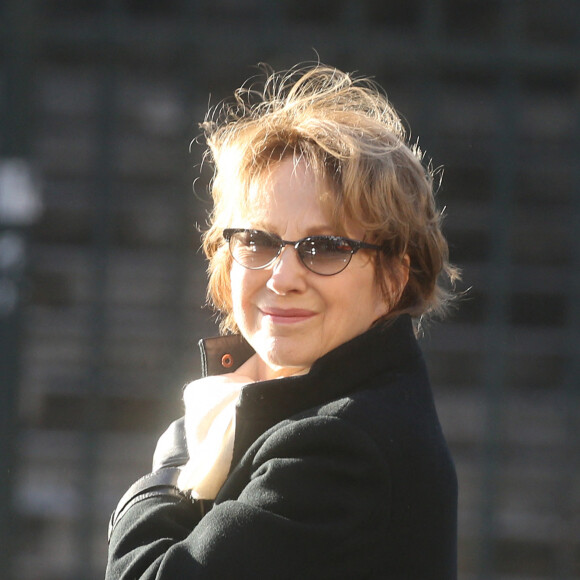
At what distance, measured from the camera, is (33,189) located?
18.5 ft

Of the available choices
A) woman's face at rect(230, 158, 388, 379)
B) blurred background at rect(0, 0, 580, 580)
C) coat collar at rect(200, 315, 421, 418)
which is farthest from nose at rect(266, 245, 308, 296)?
blurred background at rect(0, 0, 580, 580)

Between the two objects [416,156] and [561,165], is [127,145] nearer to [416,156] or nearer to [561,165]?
[561,165]

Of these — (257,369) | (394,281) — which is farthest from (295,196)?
(257,369)

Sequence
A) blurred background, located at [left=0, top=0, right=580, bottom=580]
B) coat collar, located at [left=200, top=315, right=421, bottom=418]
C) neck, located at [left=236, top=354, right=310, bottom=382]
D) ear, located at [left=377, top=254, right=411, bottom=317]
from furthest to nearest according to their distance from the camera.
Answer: blurred background, located at [left=0, top=0, right=580, bottom=580]
neck, located at [left=236, top=354, right=310, bottom=382]
ear, located at [left=377, top=254, right=411, bottom=317]
coat collar, located at [left=200, top=315, right=421, bottom=418]

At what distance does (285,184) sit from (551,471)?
4653mm

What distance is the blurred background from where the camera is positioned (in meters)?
5.66

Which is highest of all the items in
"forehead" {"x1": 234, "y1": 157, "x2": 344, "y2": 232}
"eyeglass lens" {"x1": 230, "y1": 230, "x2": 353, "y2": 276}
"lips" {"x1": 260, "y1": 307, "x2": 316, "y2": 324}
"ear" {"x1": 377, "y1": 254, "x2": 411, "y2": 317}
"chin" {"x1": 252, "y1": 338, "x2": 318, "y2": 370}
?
"forehead" {"x1": 234, "y1": 157, "x2": 344, "y2": 232}

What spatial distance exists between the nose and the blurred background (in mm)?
4176

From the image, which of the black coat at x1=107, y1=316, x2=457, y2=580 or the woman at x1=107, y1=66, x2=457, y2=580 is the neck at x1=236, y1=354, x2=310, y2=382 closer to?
the woman at x1=107, y1=66, x2=457, y2=580

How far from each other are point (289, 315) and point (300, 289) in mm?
45

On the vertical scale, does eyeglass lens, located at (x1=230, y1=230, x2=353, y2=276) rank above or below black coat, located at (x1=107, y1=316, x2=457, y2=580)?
above

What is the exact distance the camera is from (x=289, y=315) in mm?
1556

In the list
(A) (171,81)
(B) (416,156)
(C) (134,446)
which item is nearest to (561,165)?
(A) (171,81)

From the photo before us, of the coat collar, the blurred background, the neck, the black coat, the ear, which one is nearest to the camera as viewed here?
the black coat
